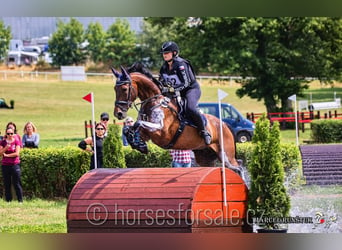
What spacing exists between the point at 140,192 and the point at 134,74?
43.4 inches

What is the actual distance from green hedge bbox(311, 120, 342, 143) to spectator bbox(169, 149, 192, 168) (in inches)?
57.8

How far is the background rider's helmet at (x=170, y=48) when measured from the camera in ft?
25.9

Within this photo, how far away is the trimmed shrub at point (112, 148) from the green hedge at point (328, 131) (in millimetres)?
2067

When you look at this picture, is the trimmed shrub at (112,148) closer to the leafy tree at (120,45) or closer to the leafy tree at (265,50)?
the leafy tree at (120,45)

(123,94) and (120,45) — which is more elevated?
(120,45)

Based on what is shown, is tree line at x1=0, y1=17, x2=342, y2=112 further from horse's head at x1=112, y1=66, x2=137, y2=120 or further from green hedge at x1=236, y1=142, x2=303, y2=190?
horse's head at x1=112, y1=66, x2=137, y2=120

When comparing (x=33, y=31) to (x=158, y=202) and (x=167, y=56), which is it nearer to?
(x=167, y=56)

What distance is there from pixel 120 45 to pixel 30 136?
1361mm

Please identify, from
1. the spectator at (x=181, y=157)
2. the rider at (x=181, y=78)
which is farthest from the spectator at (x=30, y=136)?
the rider at (x=181, y=78)

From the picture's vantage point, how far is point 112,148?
824 cm

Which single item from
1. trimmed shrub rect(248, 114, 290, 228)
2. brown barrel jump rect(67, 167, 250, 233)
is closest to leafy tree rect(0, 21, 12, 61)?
brown barrel jump rect(67, 167, 250, 233)

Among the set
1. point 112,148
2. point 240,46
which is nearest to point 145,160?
point 112,148
